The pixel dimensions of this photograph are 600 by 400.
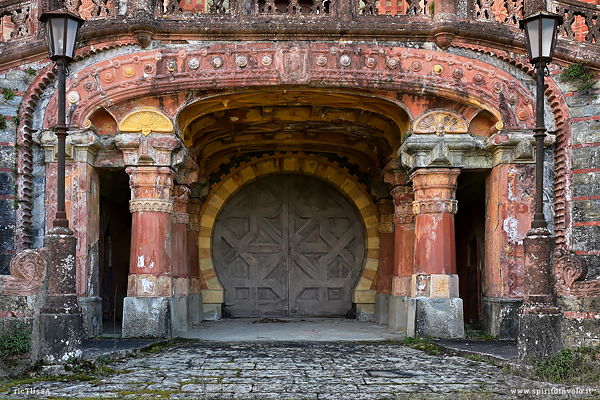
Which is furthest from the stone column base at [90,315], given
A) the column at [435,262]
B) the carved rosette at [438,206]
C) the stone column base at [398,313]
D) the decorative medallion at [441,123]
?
the decorative medallion at [441,123]

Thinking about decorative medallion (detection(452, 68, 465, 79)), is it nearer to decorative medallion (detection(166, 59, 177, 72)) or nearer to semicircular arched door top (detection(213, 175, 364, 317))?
decorative medallion (detection(166, 59, 177, 72))

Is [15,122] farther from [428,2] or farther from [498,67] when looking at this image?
[498,67]

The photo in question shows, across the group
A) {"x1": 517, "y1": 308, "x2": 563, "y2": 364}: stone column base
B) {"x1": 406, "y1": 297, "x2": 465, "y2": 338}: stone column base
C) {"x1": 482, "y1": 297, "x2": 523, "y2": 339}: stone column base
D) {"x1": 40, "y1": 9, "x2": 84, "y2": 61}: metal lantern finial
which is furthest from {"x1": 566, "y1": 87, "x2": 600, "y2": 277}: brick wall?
{"x1": 40, "y1": 9, "x2": 84, "y2": 61}: metal lantern finial

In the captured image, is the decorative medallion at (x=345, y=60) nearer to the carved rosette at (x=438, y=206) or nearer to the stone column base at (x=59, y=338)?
the carved rosette at (x=438, y=206)

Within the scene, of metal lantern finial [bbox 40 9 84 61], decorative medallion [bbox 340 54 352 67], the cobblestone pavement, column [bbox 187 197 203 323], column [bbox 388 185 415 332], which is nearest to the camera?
the cobblestone pavement

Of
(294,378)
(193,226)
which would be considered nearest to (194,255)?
(193,226)

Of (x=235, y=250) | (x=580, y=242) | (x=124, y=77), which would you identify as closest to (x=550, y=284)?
(x=580, y=242)

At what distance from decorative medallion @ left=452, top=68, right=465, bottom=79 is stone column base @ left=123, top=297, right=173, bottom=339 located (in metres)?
5.70

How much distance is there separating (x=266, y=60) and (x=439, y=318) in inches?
189

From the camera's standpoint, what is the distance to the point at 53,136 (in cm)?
1015

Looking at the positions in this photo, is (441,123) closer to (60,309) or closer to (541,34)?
(541,34)

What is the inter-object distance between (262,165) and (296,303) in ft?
10.7

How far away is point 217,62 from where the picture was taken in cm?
1022

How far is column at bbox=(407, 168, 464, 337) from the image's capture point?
10.0m
